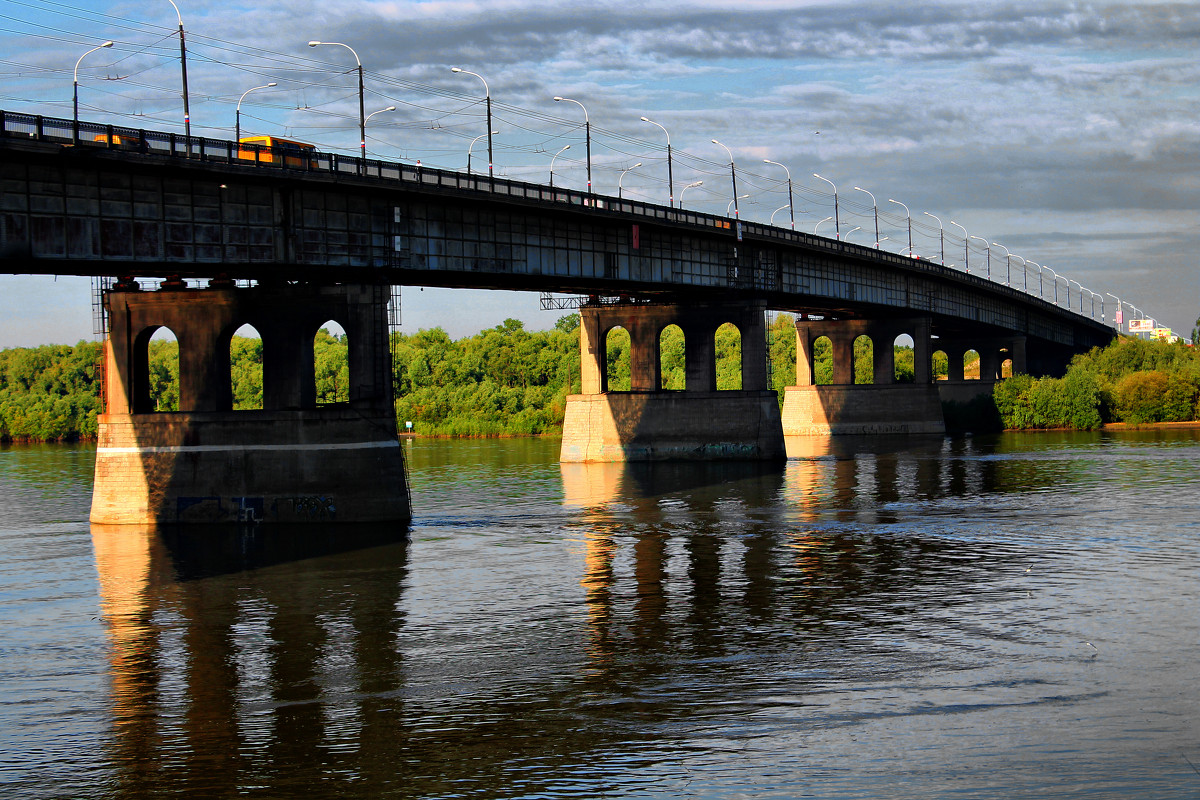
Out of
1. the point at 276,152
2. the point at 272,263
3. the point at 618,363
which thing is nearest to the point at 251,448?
the point at 272,263

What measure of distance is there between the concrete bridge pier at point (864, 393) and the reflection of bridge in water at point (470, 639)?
75.5 metres

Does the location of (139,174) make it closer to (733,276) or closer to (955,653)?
(955,653)

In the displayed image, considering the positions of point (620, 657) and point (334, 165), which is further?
point (334, 165)

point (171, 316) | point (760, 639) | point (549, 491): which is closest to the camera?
point (760, 639)

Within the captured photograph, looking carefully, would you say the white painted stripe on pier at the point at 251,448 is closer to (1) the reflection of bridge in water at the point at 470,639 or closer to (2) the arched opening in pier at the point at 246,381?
(1) the reflection of bridge in water at the point at 470,639

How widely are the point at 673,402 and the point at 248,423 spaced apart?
1738 inches

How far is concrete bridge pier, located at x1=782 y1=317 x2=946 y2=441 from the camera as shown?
428 feet

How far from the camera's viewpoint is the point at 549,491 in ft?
239

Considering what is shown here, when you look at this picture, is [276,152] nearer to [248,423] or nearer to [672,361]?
[248,423]

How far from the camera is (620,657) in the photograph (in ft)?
92.2

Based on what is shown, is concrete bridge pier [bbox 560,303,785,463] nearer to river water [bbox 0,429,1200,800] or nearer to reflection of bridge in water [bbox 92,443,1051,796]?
river water [bbox 0,429,1200,800]

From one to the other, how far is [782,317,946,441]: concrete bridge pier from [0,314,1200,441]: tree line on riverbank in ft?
21.8

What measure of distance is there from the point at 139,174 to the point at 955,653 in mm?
36078

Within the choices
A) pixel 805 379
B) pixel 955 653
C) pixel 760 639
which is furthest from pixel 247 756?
pixel 805 379
